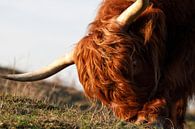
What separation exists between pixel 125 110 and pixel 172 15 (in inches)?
52.0

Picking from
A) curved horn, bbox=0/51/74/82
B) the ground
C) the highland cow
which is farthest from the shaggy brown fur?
curved horn, bbox=0/51/74/82

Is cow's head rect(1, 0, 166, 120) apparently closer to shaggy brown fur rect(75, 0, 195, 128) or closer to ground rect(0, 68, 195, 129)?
shaggy brown fur rect(75, 0, 195, 128)

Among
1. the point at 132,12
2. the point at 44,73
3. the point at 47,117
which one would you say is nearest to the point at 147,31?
the point at 132,12

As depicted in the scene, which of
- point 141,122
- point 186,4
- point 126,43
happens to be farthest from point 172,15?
point 141,122

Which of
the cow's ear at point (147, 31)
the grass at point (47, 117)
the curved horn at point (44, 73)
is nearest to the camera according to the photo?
the grass at point (47, 117)

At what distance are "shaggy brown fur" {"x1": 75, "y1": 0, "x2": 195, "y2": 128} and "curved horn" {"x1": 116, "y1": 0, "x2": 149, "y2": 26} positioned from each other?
0.24ft

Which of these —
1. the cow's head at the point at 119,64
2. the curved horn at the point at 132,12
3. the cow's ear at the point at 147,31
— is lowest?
the cow's head at the point at 119,64

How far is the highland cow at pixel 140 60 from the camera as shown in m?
8.55

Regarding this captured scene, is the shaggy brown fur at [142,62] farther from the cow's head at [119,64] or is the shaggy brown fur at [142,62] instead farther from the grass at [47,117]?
the grass at [47,117]

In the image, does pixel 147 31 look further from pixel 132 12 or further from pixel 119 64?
pixel 119 64

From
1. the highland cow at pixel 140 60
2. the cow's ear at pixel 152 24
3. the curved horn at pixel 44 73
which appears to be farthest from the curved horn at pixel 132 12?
the curved horn at pixel 44 73

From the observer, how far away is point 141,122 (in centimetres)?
850

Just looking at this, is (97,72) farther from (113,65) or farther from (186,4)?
(186,4)

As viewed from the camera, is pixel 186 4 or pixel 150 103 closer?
pixel 150 103
